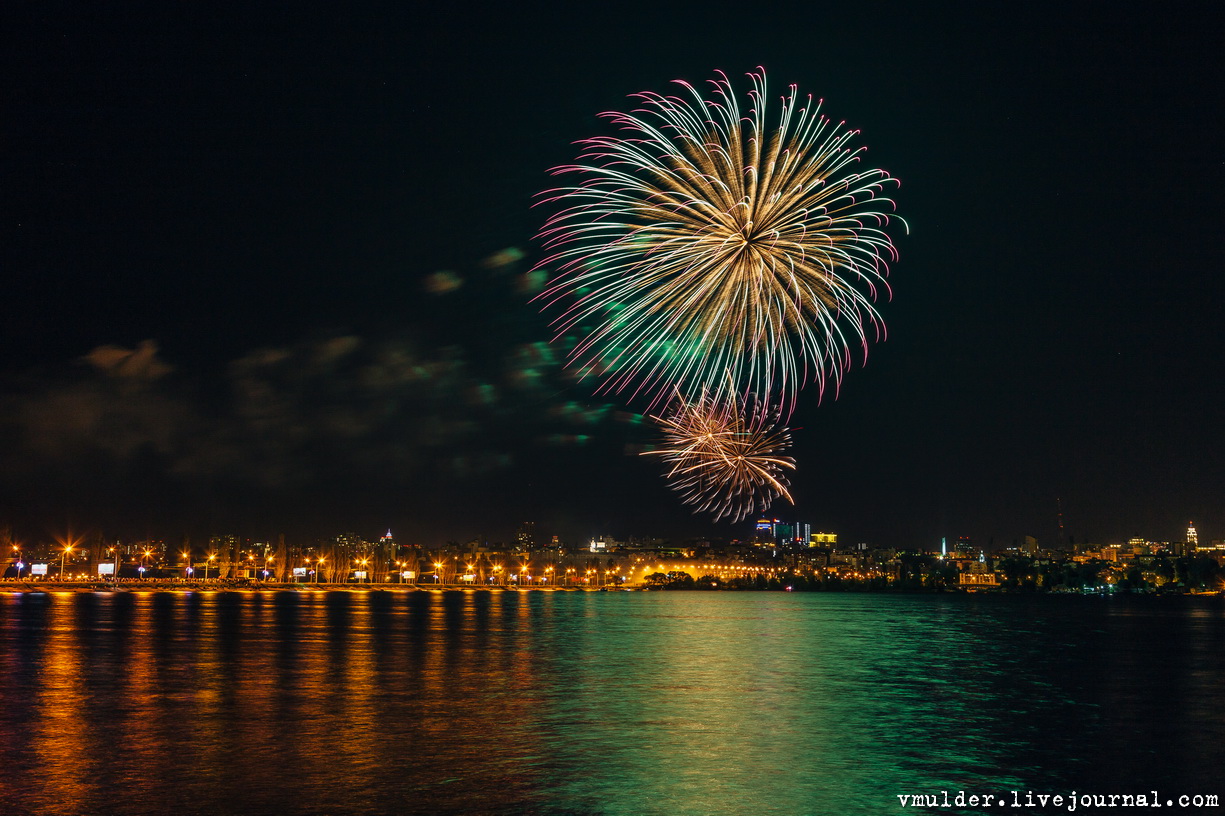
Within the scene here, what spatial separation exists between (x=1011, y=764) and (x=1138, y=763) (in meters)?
2.60

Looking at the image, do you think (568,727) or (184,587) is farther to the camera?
(184,587)

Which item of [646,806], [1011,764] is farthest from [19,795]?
[1011,764]

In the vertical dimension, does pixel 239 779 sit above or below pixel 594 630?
above

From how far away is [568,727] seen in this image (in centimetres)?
1928

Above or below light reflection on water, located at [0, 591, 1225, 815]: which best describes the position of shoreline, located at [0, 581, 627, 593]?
below

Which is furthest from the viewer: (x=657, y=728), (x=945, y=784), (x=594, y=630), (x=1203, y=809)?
(x=594, y=630)

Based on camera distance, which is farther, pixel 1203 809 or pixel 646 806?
pixel 1203 809

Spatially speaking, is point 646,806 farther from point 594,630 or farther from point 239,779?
point 594,630

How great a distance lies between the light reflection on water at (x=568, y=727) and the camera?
13391mm

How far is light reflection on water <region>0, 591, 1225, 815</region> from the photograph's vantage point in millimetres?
13391

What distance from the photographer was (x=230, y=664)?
3111cm

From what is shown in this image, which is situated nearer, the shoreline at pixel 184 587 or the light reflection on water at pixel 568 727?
the light reflection on water at pixel 568 727

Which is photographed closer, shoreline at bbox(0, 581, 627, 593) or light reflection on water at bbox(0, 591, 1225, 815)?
light reflection on water at bbox(0, 591, 1225, 815)

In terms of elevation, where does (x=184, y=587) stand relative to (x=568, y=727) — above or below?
below
